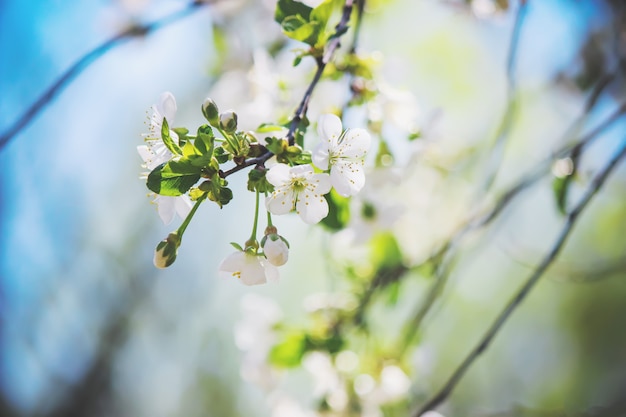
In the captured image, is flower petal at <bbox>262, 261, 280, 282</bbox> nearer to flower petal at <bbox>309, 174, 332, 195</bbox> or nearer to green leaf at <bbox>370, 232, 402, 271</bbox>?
flower petal at <bbox>309, 174, 332, 195</bbox>

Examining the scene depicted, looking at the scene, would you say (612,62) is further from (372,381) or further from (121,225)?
(121,225)

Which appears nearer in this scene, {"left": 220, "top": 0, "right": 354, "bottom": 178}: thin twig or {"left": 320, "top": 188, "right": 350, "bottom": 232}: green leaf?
{"left": 220, "top": 0, "right": 354, "bottom": 178}: thin twig

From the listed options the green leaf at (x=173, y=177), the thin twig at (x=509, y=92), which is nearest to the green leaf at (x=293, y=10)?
the green leaf at (x=173, y=177)

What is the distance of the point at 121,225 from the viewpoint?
4.42m

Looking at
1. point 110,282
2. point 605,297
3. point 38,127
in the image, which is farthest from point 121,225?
point 605,297

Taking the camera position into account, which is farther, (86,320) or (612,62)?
(86,320)

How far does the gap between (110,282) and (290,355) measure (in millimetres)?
3556

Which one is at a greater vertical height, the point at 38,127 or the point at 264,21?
the point at 264,21

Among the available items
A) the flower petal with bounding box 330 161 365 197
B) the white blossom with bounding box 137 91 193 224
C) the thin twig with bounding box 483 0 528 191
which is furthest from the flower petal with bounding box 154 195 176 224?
the thin twig with bounding box 483 0 528 191

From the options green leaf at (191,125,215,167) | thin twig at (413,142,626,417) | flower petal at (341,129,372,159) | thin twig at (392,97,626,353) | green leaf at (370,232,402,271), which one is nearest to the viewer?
green leaf at (191,125,215,167)

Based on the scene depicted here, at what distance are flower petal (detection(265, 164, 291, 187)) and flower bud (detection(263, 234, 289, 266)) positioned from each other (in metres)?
0.08

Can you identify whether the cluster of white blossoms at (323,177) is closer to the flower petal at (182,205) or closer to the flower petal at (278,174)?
the flower petal at (278,174)

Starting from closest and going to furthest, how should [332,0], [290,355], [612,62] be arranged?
1. [332,0]
2. [290,355]
3. [612,62]

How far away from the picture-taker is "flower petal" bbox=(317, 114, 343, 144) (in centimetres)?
70
